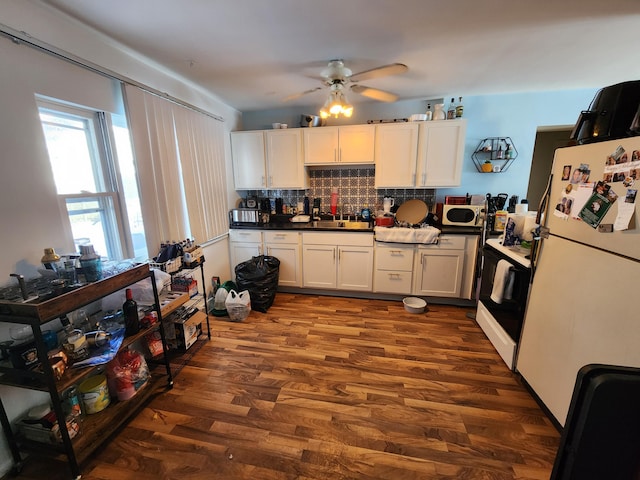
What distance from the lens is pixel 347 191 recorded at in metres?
3.63

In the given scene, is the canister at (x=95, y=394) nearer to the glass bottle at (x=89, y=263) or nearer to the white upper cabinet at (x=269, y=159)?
the glass bottle at (x=89, y=263)

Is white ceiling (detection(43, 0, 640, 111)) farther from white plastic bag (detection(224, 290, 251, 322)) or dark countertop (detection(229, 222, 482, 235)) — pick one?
white plastic bag (detection(224, 290, 251, 322))

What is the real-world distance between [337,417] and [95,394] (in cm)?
147

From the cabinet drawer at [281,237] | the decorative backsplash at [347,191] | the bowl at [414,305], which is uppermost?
the decorative backsplash at [347,191]

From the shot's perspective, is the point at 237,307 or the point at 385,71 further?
the point at 237,307

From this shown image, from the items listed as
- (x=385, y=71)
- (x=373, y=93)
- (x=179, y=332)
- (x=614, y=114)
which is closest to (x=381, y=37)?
(x=385, y=71)

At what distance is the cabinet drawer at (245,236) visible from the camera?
3.37 metres

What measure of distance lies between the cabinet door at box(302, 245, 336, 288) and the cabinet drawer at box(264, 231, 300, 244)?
158mm

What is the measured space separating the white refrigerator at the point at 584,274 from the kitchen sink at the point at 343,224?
176cm

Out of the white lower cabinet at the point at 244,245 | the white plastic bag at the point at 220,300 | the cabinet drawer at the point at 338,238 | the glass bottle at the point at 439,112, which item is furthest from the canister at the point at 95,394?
the glass bottle at the point at 439,112

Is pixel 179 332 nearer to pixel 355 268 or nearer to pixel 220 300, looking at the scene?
pixel 220 300

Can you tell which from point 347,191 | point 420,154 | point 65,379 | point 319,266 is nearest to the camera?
point 65,379

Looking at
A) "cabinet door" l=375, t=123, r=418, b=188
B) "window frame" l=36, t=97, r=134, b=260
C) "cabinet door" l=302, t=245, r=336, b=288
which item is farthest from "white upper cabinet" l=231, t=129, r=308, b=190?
"window frame" l=36, t=97, r=134, b=260

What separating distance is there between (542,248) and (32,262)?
119 inches
